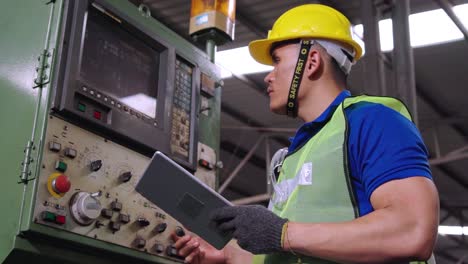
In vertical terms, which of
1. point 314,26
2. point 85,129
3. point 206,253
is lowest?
point 206,253

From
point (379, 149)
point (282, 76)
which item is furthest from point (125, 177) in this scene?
point (379, 149)

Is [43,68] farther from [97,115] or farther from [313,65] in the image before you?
[313,65]

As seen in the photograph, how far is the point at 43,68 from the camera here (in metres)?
1.66

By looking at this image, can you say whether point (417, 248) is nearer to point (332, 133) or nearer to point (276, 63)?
point (332, 133)

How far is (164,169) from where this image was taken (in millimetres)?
1431

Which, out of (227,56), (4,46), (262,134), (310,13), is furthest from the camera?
(262,134)

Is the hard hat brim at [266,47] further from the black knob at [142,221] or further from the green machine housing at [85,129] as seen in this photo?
the black knob at [142,221]

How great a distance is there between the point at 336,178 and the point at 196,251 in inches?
28.9

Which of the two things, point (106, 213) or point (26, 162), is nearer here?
point (26, 162)

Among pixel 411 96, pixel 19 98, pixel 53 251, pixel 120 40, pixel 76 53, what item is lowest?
pixel 53 251

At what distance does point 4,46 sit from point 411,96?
2.68 m

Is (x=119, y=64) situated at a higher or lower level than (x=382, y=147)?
higher

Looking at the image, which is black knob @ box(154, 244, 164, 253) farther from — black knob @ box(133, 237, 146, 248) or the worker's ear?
the worker's ear

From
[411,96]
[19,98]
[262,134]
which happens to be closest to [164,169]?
[19,98]
